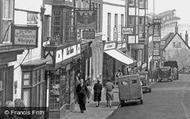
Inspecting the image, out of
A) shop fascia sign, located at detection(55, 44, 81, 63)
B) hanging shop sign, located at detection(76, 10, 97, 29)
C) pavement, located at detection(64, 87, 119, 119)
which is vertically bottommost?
pavement, located at detection(64, 87, 119, 119)

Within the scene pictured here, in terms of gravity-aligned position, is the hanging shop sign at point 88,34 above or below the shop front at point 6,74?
above

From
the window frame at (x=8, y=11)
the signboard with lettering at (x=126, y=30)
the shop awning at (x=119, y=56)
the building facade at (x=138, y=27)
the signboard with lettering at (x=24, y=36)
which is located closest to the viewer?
the signboard with lettering at (x=24, y=36)

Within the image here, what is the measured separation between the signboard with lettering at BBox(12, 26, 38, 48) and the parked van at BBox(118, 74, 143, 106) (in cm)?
1630

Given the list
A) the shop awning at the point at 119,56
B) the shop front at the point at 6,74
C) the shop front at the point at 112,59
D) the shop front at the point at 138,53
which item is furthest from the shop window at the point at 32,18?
the shop front at the point at 138,53

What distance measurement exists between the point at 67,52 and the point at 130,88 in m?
6.53

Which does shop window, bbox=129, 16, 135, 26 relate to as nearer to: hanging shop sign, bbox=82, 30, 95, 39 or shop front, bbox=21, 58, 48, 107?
hanging shop sign, bbox=82, 30, 95, 39

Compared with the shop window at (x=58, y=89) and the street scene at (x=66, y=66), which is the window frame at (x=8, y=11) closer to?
the street scene at (x=66, y=66)

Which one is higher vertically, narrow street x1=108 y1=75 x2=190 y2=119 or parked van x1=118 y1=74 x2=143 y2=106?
parked van x1=118 y1=74 x2=143 y2=106

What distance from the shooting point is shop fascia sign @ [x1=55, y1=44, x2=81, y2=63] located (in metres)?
25.5

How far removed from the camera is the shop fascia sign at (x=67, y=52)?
1006 inches

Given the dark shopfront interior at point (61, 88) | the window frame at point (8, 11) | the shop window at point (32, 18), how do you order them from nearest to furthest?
1. the window frame at point (8, 11)
2. the shop window at point (32, 18)
3. the dark shopfront interior at point (61, 88)

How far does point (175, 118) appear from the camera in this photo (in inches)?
1029

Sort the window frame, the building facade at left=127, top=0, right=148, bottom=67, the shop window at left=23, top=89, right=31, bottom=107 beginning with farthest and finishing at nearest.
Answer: the building facade at left=127, top=0, right=148, bottom=67
the shop window at left=23, top=89, right=31, bottom=107
the window frame

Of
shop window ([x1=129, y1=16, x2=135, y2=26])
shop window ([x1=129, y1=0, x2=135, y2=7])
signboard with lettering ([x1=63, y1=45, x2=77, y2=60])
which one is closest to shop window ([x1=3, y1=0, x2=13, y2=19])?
signboard with lettering ([x1=63, y1=45, x2=77, y2=60])
